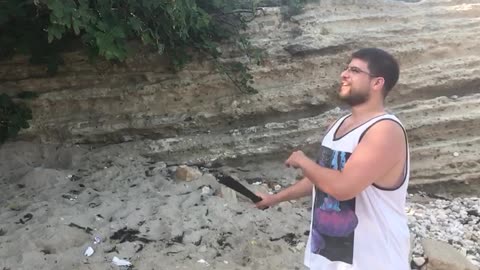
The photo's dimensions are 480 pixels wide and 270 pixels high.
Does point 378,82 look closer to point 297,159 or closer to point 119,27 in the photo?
point 297,159

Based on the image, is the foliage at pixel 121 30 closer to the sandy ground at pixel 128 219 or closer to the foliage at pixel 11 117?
the foliage at pixel 11 117

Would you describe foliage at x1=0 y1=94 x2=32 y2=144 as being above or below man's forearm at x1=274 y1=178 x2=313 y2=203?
below

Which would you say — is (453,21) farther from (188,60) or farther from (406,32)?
(188,60)

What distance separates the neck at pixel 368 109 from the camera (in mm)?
2188

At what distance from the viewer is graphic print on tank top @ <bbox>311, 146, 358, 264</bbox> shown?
2.15 metres

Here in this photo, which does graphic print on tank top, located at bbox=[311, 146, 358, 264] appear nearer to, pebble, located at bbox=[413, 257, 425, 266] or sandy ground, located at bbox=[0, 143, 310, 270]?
sandy ground, located at bbox=[0, 143, 310, 270]

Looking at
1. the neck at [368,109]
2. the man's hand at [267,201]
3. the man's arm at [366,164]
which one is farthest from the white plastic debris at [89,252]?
the neck at [368,109]

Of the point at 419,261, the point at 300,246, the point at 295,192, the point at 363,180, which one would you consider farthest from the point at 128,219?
the point at 363,180

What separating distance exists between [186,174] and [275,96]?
1.43 m

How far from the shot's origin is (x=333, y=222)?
2.19 metres

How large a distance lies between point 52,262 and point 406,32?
4.45 metres

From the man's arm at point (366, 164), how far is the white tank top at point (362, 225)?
53mm

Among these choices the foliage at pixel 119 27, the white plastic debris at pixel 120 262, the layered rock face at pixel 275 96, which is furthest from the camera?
the layered rock face at pixel 275 96

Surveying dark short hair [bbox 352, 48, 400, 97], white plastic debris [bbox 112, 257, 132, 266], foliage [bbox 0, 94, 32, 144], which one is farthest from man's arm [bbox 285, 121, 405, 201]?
foliage [bbox 0, 94, 32, 144]
